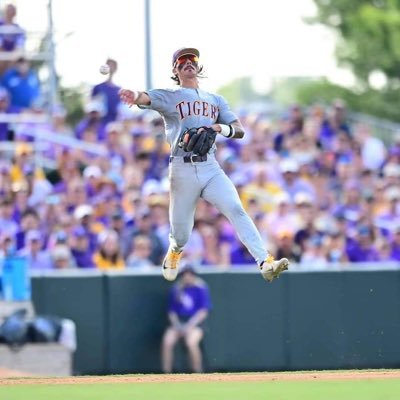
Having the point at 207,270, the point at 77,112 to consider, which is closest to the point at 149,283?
the point at 207,270

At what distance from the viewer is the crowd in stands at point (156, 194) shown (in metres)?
17.1

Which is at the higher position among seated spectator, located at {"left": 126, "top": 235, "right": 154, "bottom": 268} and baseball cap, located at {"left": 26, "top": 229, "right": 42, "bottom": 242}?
baseball cap, located at {"left": 26, "top": 229, "right": 42, "bottom": 242}

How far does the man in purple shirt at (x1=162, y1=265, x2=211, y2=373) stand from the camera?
56.1 ft

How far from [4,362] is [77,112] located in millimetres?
17927

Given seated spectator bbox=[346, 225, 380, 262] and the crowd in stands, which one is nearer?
the crowd in stands

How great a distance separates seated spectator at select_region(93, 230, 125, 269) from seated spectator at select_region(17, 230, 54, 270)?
0.57 m

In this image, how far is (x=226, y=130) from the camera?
12281 mm

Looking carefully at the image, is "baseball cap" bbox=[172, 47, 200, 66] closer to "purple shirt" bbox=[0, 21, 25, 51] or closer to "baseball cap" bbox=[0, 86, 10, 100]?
"baseball cap" bbox=[0, 86, 10, 100]

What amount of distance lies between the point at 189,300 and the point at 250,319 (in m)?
0.93

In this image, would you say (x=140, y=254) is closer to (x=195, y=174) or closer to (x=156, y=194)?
(x=156, y=194)

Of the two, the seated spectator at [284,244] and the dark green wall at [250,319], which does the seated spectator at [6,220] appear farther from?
the seated spectator at [284,244]

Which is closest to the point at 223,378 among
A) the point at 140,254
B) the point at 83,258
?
the point at 140,254

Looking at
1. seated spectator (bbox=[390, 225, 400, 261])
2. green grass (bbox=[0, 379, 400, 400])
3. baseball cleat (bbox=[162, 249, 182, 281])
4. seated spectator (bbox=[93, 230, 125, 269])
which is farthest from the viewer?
seated spectator (bbox=[390, 225, 400, 261])

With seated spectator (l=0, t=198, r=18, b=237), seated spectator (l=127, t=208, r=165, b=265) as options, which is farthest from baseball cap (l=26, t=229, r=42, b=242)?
seated spectator (l=127, t=208, r=165, b=265)
